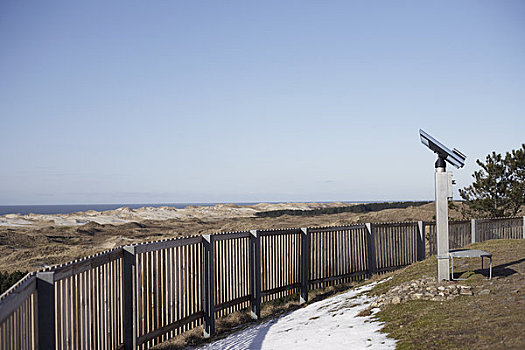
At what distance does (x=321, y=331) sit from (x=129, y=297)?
273cm

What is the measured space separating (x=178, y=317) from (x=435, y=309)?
374 cm

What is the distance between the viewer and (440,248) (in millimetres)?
8609

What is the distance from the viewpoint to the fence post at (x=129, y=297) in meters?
6.44

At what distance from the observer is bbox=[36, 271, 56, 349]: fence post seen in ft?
14.3

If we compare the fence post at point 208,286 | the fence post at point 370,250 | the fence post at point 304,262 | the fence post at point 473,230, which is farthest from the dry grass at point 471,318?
the fence post at point 473,230

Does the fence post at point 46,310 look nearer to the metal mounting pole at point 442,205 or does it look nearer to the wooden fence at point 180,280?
the wooden fence at point 180,280

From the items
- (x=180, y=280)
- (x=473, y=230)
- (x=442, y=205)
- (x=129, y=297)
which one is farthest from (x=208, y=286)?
(x=473, y=230)

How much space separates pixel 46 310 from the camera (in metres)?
4.38

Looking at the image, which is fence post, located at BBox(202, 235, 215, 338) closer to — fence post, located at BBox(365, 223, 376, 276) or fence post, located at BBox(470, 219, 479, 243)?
fence post, located at BBox(365, 223, 376, 276)

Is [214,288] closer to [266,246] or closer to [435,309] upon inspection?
[266,246]

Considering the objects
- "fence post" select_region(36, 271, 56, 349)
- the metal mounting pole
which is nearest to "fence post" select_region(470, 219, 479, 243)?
the metal mounting pole

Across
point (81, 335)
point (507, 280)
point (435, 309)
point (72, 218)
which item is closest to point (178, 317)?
point (81, 335)

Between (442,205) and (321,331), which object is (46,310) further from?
(442,205)

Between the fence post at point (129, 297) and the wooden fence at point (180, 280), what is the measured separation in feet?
0.04
